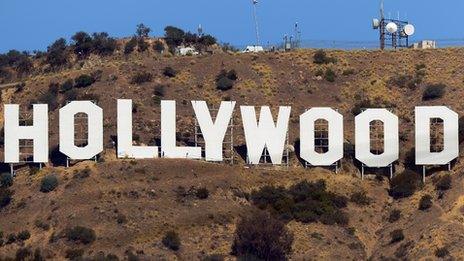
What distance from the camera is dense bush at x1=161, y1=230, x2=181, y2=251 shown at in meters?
79.9

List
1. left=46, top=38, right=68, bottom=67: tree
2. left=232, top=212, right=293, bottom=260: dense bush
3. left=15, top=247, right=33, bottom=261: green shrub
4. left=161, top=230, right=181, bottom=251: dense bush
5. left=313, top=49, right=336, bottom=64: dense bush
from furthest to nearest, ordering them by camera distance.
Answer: left=46, top=38, right=68, bottom=67: tree, left=313, top=49, right=336, bottom=64: dense bush, left=161, top=230, right=181, bottom=251: dense bush, left=232, top=212, right=293, bottom=260: dense bush, left=15, top=247, right=33, bottom=261: green shrub

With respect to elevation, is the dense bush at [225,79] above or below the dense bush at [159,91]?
above

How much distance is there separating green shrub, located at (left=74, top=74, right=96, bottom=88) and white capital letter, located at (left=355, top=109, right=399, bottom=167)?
22333 mm

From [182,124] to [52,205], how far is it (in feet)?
53.9

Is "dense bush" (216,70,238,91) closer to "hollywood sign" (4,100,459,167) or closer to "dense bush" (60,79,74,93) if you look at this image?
"dense bush" (60,79,74,93)

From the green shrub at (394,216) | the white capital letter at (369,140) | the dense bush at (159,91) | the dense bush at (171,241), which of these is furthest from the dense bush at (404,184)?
the dense bush at (159,91)

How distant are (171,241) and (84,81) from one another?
91.6 feet

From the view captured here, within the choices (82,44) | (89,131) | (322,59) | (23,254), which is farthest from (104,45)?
(23,254)

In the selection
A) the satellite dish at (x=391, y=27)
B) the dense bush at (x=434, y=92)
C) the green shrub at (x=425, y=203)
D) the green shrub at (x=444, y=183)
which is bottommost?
the green shrub at (x=425, y=203)

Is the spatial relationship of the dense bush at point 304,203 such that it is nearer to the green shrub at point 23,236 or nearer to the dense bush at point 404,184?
the dense bush at point 404,184

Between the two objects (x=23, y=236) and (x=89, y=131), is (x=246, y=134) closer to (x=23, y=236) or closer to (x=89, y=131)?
(x=89, y=131)

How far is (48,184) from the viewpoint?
285 feet

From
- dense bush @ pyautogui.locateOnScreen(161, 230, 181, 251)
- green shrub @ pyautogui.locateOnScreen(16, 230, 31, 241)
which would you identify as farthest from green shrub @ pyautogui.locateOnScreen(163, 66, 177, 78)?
green shrub @ pyautogui.locateOnScreen(16, 230, 31, 241)

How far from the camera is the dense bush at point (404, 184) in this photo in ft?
292
